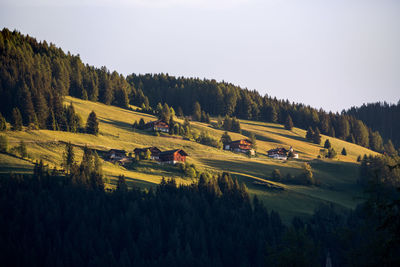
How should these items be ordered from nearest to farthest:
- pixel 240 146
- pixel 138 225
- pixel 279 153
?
pixel 138 225, pixel 279 153, pixel 240 146

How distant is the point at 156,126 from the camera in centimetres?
15762

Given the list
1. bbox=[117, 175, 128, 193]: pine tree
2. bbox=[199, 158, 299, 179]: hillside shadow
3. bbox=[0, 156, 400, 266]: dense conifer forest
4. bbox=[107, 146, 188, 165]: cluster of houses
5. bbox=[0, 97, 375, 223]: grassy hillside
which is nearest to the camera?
bbox=[0, 156, 400, 266]: dense conifer forest

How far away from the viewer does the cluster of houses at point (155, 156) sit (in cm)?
11315

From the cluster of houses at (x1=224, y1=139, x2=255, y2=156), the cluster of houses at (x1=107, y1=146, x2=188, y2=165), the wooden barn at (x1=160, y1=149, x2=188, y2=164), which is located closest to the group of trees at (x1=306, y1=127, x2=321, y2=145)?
the cluster of houses at (x1=224, y1=139, x2=255, y2=156)

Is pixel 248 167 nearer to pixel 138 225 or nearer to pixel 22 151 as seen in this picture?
pixel 138 225

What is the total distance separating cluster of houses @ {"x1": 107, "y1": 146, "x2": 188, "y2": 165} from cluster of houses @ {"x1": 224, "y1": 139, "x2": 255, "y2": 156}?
115 ft

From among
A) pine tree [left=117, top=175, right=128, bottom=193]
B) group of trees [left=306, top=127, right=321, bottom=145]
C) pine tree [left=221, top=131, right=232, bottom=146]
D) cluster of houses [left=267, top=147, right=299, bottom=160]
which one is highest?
group of trees [left=306, top=127, right=321, bottom=145]

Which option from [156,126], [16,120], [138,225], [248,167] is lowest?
[138,225]

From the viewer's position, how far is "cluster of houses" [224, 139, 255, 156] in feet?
500

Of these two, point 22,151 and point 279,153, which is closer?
point 22,151

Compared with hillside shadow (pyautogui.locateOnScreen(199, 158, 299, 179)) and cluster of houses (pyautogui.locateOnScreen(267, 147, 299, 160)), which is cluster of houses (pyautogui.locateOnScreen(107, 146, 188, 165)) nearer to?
hillside shadow (pyautogui.locateOnScreen(199, 158, 299, 179))

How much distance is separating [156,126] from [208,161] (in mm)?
36042

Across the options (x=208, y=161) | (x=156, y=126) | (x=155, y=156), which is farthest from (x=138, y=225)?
(x=156, y=126)

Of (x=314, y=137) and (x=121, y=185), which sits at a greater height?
(x=314, y=137)
